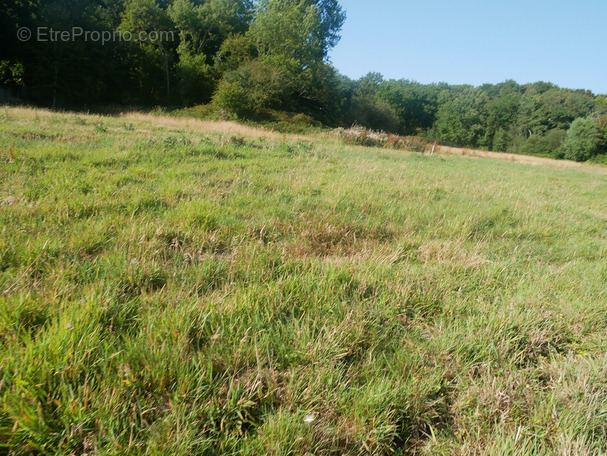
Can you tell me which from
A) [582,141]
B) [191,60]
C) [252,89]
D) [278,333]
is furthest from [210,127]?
[582,141]

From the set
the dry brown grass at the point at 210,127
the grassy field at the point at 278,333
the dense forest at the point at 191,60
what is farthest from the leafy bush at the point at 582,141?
the grassy field at the point at 278,333

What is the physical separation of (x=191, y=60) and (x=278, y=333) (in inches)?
1675

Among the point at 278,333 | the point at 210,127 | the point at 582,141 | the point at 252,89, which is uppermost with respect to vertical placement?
the point at 582,141

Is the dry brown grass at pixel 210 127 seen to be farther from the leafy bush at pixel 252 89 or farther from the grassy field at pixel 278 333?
the grassy field at pixel 278 333

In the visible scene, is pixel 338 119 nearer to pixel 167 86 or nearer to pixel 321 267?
pixel 167 86

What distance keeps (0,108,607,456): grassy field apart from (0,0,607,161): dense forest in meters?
28.5

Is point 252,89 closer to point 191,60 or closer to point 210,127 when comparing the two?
point 191,60

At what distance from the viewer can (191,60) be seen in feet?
120

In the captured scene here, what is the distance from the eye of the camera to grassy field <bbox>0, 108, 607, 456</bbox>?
3.99 ft

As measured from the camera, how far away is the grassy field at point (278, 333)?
3.99 feet

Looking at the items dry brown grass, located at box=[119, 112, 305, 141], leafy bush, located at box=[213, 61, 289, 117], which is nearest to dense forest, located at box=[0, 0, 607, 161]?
leafy bush, located at box=[213, 61, 289, 117]

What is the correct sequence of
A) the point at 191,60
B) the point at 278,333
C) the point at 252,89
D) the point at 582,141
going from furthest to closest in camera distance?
the point at 582,141
the point at 191,60
the point at 252,89
the point at 278,333

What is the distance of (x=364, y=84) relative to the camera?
7625 cm

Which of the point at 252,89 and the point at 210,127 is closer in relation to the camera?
the point at 210,127
